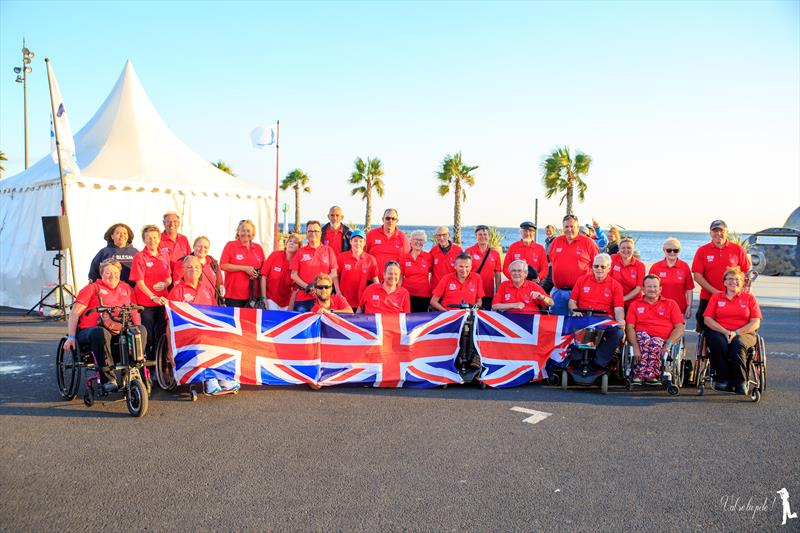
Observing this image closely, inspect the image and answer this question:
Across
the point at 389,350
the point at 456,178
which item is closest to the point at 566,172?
Result: the point at 456,178

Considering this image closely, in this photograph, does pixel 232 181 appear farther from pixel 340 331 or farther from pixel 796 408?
pixel 796 408

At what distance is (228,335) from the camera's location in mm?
6277

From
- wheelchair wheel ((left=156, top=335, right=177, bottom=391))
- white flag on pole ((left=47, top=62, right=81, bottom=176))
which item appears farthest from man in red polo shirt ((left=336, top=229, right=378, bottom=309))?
white flag on pole ((left=47, top=62, right=81, bottom=176))

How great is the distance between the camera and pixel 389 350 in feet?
21.8

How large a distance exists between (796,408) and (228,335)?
575cm

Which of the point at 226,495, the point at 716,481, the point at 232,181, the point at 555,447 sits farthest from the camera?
the point at 232,181

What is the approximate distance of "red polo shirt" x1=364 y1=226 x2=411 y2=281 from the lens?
7926 millimetres

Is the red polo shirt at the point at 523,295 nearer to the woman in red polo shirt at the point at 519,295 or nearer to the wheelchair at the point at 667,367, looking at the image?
the woman in red polo shirt at the point at 519,295

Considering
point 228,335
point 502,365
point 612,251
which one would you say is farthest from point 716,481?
point 612,251

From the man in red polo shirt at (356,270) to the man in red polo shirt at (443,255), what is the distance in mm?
811

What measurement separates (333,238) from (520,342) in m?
2.89

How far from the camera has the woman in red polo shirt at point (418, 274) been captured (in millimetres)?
7621

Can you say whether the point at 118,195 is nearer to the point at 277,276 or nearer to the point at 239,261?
the point at 239,261

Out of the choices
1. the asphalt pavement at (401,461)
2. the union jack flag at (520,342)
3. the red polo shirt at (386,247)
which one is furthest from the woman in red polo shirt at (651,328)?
the red polo shirt at (386,247)
